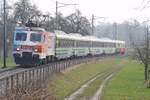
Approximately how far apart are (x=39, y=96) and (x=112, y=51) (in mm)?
91805

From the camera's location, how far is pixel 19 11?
8719 centimetres

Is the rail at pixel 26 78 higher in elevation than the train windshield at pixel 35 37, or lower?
lower

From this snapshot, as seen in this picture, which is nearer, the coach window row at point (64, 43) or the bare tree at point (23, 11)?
the coach window row at point (64, 43)

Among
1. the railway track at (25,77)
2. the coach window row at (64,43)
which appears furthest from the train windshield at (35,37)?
the coach window row at (64,43)

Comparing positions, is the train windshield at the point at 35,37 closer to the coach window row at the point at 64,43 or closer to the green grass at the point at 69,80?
the green grass at the point at 69,80

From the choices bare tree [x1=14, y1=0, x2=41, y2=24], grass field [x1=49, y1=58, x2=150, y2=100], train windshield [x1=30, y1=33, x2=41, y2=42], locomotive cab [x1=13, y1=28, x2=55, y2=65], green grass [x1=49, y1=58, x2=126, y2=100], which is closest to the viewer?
grass field [x1=49, y1=58, x2=150, y2=100]

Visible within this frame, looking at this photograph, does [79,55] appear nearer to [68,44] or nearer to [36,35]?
[68,44]

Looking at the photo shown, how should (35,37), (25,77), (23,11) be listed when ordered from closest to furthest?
(25,77) → (35,37) → (23,11)

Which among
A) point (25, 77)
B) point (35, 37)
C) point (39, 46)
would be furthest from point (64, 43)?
point (25, 77)

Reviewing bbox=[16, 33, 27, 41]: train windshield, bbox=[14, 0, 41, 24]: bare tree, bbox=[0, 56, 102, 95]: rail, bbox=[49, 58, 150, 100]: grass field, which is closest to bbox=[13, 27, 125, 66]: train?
bbox=[16, 33, 27, 41]: train windshield

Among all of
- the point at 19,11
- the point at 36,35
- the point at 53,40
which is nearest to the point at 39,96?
the point at 36,35

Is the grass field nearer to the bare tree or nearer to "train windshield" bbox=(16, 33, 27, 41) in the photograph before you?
"train windshield" bbox=(16, 33, 27, 41)

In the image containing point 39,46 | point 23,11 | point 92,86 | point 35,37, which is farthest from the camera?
point 23,11

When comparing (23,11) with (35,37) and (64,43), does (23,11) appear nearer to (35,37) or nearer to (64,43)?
(64,43)
